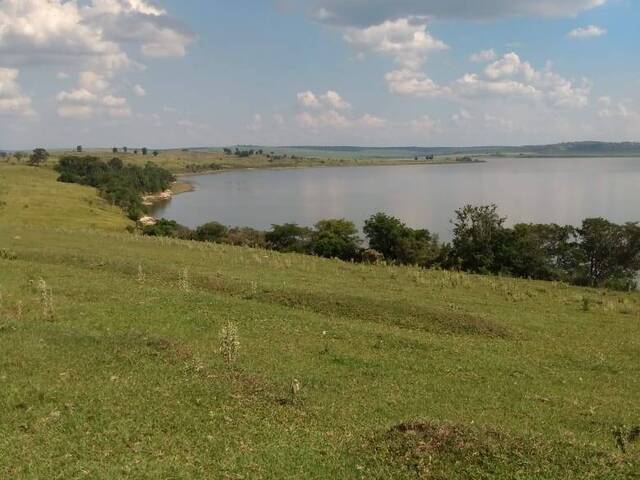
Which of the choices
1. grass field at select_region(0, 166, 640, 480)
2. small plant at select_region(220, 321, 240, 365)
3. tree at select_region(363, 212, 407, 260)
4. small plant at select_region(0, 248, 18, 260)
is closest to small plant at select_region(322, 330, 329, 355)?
grass field at select_region(0, 166, 640, 480)

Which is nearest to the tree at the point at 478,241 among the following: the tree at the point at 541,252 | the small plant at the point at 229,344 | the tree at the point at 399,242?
the tree at the point at 541,252

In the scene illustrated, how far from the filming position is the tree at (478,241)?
4872cm

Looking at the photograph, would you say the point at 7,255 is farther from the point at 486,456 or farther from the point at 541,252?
the point at 541,252

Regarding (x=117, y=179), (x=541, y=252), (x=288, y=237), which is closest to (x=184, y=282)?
(x=541, y=252)

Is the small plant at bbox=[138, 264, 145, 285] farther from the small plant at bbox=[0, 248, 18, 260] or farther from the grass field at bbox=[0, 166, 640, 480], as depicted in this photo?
the small plant at bbox=[0, 248, 18, 260]

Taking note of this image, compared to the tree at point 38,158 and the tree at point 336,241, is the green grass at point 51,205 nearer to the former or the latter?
the tree at point 336,241

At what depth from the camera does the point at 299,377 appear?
1325 cm

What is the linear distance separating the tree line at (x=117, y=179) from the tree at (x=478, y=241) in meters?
67.7

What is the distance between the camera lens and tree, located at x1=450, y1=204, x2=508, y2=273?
160ft

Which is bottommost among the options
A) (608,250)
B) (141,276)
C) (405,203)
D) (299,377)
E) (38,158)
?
(608,250)

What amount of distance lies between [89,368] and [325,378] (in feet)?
17.1

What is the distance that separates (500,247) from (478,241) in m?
2.30

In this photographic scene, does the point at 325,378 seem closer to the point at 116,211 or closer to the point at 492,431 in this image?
the point at 492,431

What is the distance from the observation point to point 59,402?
10.2 meters
